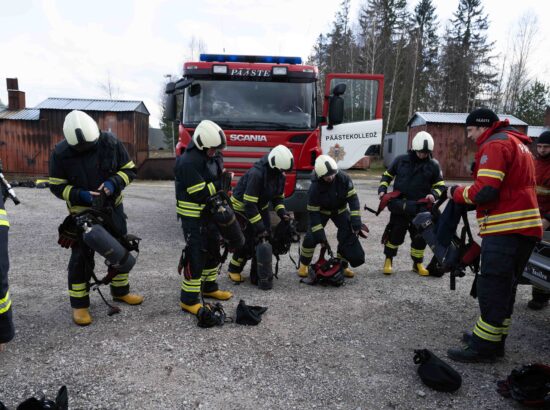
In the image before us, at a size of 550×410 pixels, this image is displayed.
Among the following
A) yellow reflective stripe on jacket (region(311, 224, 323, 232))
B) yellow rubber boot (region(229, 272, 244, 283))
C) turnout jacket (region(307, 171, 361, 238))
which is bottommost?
yellow rubber boot (region(229, 272, 244, 283))

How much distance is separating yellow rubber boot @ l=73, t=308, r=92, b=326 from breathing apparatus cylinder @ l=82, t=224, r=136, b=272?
59cm

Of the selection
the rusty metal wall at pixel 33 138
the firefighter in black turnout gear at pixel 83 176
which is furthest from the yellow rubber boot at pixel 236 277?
the rusty metal wall at pixel 33 138

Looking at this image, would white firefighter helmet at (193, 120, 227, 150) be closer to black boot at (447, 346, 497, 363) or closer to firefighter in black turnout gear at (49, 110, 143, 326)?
firefighter in black turnout gear at (49, 110, 143, 326)

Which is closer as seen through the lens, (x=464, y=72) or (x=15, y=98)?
(x=15, y=98)

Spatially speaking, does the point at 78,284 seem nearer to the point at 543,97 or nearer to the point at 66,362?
the point at 66,362

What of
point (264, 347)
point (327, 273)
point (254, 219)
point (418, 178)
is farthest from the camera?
point (418, 178)

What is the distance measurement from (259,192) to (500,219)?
2.65 m

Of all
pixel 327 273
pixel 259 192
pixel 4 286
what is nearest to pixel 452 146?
pixel 327 273

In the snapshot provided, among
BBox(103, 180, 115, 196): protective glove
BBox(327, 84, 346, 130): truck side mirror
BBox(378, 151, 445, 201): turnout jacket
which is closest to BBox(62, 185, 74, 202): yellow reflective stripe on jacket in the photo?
BBox(103, 180, 115, 196): protective glove

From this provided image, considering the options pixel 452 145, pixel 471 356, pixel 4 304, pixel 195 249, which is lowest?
pixel 471 356

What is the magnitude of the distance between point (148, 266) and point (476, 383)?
4.31 m

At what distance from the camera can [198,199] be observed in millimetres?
3818

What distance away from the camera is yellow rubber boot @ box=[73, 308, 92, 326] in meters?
3.76

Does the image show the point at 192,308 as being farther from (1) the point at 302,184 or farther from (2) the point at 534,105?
(2) the point at 534,105
